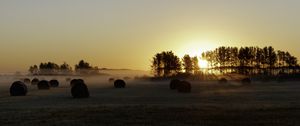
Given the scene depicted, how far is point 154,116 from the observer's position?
27.8 meters

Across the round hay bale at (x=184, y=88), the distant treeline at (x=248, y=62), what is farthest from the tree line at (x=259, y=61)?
the round hay bale at (x=184, y=88)

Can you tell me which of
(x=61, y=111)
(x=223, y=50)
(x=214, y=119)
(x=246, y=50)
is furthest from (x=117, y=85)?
(x=223, y=50)

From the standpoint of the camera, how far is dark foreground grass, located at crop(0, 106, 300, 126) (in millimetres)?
25219

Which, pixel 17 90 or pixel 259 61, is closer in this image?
pixel 17 90

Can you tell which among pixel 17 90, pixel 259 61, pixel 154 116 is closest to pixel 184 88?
pixel 17 90

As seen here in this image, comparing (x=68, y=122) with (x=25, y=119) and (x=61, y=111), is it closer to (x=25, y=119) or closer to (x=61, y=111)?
(x=25, y=119)

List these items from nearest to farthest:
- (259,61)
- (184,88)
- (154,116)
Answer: (154,116), (184,88), (259,61)

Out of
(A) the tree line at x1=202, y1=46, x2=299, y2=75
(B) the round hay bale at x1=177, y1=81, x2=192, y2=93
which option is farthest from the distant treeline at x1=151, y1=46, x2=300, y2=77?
(B) the round hay bale at x1=177, y1=81, x2=192, y2=93

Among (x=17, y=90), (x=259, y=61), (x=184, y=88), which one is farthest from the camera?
(x=259, y=61)

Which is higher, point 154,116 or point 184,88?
point 184,88

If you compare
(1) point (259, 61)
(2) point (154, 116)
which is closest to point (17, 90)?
(2) point (154, 116)

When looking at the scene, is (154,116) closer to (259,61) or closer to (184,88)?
(184,88)

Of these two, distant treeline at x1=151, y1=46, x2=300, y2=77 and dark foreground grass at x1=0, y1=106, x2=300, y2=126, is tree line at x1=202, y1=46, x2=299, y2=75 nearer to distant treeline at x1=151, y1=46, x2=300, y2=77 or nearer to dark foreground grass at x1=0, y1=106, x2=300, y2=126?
distant treeline at x1=151, y1=46, x2=300, y2=77

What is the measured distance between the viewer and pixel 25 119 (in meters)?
27.4
